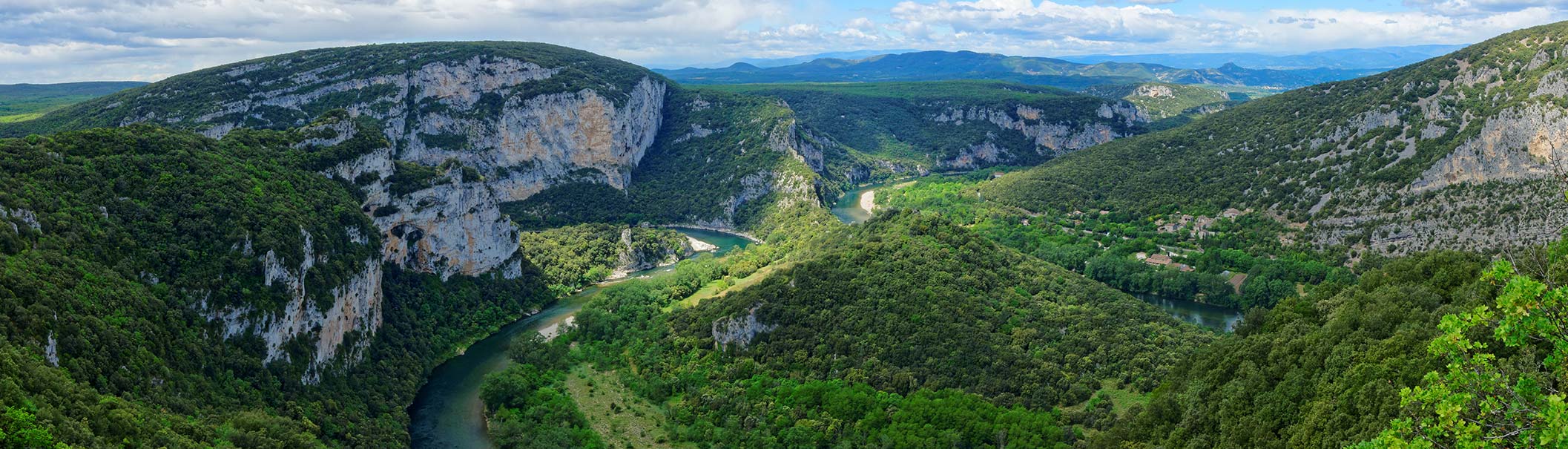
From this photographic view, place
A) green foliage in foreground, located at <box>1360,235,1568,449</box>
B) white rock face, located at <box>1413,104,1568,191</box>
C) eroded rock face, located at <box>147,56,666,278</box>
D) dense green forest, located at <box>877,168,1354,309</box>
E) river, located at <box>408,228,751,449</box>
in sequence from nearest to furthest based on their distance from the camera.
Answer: green foliage in foreground, located at <box>1360,235,1568,449</box> < river, located at <box>408,228,751,449</box> < white rock face, located at <box>1413,104,1568,191</box> < dense green forest, located at <box>877,168,1354,309</box> < eroded rock face, located at <box>147,56,666,278</box>

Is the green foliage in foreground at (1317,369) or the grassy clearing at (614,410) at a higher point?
the green foliage in foreground at (1317,369)

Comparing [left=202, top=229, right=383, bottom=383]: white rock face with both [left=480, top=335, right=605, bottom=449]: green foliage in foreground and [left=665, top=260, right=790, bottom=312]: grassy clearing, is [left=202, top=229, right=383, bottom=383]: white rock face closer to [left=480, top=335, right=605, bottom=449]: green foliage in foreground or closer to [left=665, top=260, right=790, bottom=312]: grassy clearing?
[left=480, top=335, right=605, bottom=449]: green foliage in foreground

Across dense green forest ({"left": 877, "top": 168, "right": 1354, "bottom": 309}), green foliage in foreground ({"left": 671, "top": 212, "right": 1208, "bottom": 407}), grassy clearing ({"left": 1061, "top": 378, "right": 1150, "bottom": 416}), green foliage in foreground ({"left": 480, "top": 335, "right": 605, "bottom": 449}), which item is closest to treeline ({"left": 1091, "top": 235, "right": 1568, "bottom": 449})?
grassy clearing ({"left": 1061, "top": 378, "right": 1150, "bottom": 416})

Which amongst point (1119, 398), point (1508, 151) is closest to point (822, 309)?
point (1119, 398)

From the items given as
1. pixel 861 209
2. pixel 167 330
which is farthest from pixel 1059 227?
→ pixel 167 330

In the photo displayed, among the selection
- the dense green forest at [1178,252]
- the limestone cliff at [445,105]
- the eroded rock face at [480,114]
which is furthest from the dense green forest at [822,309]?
the eroded rock face at [480,114]

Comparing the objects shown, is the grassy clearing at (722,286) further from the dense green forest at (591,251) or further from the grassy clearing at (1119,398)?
the grassy clearing at (1119,398)

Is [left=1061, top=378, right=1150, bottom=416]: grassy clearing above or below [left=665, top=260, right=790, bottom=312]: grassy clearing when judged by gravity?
above
